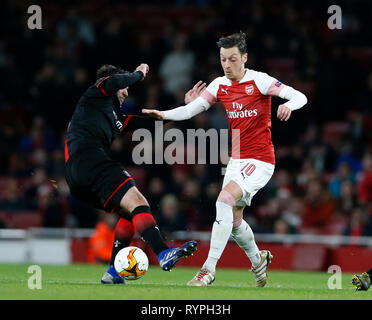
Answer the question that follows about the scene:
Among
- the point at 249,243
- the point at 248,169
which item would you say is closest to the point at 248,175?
the point at 248,169

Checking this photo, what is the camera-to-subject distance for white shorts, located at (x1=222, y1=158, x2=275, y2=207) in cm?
862

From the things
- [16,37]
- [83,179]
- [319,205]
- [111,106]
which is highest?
[16,37]

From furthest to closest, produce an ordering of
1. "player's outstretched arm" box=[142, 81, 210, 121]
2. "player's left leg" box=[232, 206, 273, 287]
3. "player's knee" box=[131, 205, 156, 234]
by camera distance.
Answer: "player's outstretched arm" box=[142, 81, 210, 121]
"player's left leg" box=[232, 206, 273, 287]
"player's knee" box=[131, 205, 156, 234]

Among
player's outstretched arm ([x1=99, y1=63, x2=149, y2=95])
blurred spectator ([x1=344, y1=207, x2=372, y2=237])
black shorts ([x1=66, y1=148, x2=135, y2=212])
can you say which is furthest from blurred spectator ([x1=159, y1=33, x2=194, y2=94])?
black shorts ([x1=66, y1=148, x2=135, y2=212])

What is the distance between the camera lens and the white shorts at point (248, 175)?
8617 mm

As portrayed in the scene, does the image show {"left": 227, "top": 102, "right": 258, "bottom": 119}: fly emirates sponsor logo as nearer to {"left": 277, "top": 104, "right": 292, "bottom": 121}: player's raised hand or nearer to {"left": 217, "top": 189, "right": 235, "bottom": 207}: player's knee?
{"left": 277, "top": 104, "right": 292, "bottom": 121}: player's raised hand

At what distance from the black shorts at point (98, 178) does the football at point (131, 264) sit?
43cm

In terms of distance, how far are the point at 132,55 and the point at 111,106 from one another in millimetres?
9115

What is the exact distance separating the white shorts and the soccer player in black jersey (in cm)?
106

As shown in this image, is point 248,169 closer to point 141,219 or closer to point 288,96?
point 288,96

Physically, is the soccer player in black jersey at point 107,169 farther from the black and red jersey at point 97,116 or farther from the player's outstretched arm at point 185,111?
the player's outstretched arm at point 185,111

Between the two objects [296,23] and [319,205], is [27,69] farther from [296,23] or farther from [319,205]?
[319,205]
